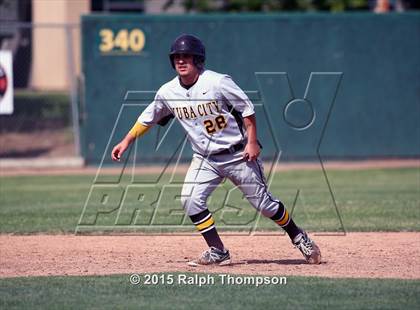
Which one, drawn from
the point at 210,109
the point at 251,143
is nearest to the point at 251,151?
the point at 251,143

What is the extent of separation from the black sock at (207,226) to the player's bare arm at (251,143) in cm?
69

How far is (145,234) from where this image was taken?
10953 mm

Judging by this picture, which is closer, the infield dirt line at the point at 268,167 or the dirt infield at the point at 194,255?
the dirt infield at the point at 194,255

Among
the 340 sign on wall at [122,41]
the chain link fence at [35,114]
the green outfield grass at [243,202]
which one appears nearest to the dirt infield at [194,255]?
the green outfield grass at [243,202]

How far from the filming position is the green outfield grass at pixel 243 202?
11.6 metres

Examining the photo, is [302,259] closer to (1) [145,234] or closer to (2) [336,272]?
(2) [336,272]

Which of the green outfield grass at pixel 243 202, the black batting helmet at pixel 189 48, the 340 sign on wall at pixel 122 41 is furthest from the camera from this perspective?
the 340 sign on wall at pixel 122 41

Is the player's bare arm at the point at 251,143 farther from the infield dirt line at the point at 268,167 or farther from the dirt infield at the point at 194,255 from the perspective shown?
the infield dirt line at the point at 268,167

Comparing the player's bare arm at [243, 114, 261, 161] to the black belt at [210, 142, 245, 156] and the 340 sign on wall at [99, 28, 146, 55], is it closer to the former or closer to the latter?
the black belt at [210, 142, 245, 156]

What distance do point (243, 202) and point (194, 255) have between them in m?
4.94

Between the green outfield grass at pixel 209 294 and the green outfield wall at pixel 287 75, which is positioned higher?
the green outfield grass at pixel 209 294

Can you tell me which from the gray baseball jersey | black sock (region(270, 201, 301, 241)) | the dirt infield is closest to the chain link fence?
the dirt infield

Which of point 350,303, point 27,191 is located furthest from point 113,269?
point 27,191

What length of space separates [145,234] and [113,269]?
268cm
